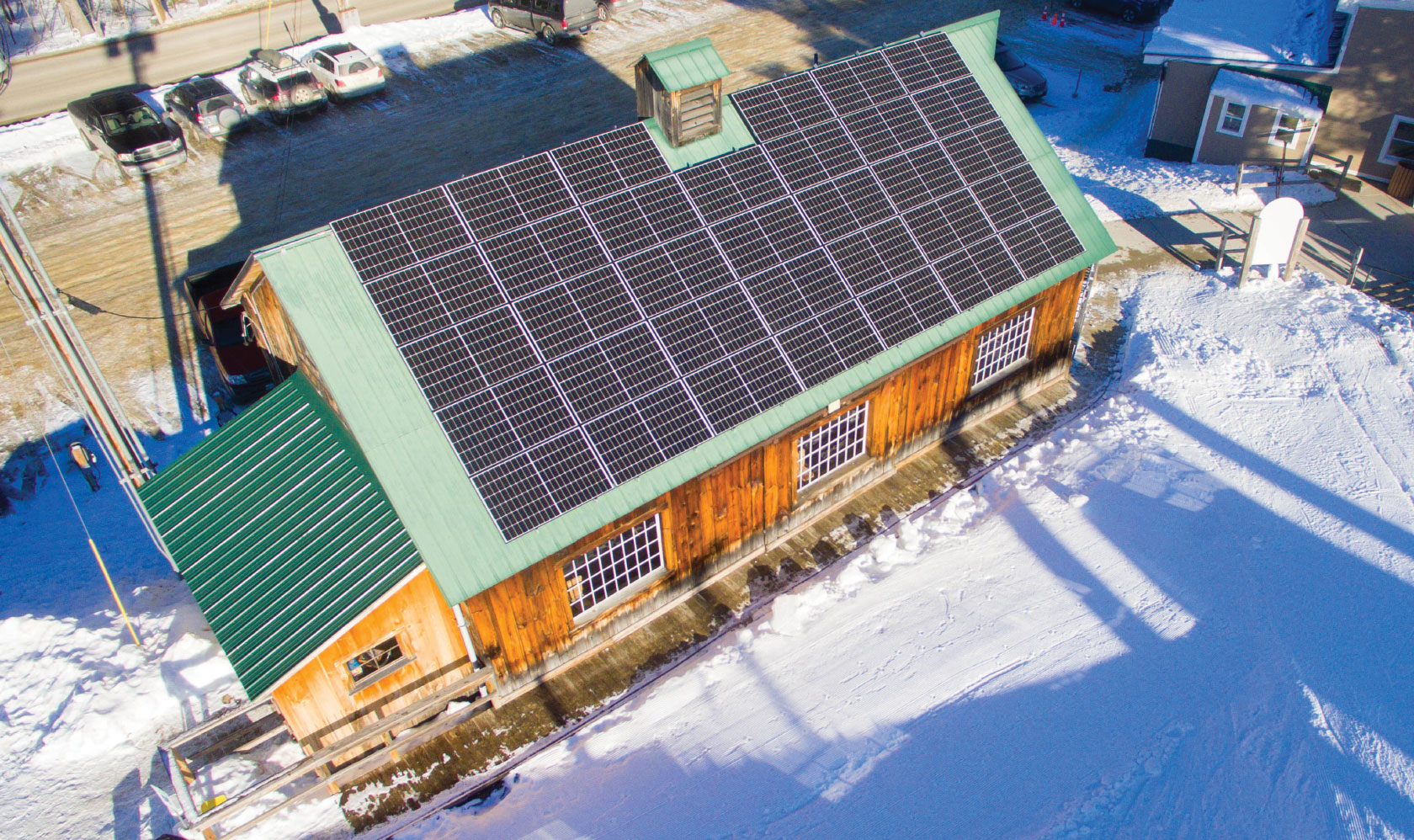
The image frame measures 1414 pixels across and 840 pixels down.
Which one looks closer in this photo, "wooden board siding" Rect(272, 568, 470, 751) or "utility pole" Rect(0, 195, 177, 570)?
"wooden board siding" Rect(272, 568, 470, 751)

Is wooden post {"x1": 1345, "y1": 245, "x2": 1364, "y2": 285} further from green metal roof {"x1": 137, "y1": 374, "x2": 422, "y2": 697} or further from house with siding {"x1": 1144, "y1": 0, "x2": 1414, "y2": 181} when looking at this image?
green metal roof {"x1": 137, "y1": 374, "x2": 422, "y2": 697}

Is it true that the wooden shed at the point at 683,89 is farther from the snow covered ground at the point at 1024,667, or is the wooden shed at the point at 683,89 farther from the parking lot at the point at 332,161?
the parking lot at the point at 332,161

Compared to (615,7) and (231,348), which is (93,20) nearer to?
(615,7)

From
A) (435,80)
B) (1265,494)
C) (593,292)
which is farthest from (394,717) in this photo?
(435,80)

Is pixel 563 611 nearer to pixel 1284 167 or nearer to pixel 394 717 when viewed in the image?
pixel 394 717

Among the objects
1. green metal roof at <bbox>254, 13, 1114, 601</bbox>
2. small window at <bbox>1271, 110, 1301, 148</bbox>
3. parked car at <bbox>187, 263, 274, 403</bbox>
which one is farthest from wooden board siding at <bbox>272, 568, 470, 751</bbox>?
small window at <bbox>1271, 110, 1301, 148</bbox>

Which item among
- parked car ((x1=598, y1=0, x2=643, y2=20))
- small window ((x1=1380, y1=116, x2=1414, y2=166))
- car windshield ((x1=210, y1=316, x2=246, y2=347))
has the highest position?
parked car ((x1=598, y1=0, x2=643, y2=20))
